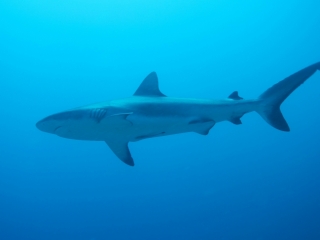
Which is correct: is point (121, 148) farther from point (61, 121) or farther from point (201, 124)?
point (201, 124)

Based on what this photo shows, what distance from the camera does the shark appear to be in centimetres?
439

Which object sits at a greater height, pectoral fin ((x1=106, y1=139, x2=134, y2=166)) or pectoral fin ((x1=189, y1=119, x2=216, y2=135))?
pectoral fin ((x1=106, y1=139, x2=134, y2=166))

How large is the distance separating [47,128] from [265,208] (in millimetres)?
38703

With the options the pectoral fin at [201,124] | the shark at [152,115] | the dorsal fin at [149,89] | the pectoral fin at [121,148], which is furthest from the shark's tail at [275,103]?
the pectoral fin at [121,148]

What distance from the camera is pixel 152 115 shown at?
15.4 feet

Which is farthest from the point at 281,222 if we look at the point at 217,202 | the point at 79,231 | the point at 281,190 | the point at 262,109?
the point at 262,109

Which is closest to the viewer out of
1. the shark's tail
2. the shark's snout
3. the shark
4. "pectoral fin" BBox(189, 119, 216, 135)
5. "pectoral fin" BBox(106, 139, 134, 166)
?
the shark's snout

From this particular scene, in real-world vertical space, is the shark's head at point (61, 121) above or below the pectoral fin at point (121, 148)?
above

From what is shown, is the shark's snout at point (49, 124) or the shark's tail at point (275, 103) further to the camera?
the shark's tail at point (275, 103)

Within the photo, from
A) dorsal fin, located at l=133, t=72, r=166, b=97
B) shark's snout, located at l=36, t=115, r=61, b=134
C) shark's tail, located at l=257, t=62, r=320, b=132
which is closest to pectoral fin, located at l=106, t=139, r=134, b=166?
dorsal fin, located at l=133, t=72, r=166, b=97

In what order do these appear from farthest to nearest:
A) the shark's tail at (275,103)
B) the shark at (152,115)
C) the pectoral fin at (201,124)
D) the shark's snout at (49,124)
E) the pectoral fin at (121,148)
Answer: the pectoral fin at (121,148) → the shark's tail at (275,103) → the pectoral fin at (201,124) → the shark at (152,115) → the shark's snout at (49,124)

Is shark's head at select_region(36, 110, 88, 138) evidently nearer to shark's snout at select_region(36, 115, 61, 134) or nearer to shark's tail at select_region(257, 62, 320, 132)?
shark's snout at select_region(36, 115, 61, 134)

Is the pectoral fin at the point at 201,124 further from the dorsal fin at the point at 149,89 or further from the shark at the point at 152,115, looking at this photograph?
the dorsal fin at the point at 149,89

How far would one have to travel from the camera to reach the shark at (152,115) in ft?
14.4
